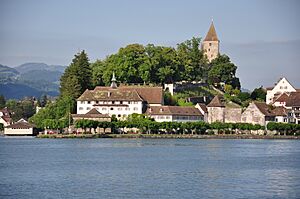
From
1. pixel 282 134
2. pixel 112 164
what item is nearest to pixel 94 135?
pixel 282 134

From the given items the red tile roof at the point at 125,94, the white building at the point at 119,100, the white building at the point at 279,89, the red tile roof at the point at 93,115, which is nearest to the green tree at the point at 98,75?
the red tile roof at the point at 125,94

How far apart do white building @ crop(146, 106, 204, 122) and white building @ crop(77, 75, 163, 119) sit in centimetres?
129

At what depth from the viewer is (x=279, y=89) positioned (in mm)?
94750

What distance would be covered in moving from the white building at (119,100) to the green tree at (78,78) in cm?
297

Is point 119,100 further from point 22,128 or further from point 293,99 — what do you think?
point 293,99

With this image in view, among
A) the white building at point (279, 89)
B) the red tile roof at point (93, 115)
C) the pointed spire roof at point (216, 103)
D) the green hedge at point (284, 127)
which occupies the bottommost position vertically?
the green hedge at point (284, 127)

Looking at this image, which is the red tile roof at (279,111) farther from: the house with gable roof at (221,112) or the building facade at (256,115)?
the house with gable roof at (221,112)

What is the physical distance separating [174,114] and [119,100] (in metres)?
6.45

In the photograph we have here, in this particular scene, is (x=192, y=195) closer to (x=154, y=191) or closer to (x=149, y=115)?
(x=154, y=191)

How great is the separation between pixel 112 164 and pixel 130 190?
40.1 ft

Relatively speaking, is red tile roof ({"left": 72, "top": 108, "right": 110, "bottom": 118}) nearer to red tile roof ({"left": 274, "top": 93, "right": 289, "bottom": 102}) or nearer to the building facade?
the building facade

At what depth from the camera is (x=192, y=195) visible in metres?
28.4

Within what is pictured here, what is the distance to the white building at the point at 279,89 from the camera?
94.0 m

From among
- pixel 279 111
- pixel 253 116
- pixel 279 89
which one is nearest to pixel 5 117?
pixel 279 89
